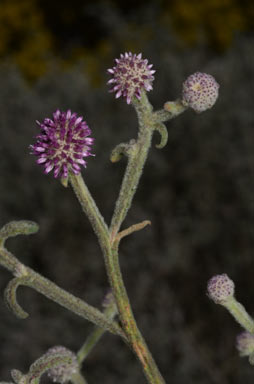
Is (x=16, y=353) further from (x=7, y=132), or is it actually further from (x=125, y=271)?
(x=7, y=132)

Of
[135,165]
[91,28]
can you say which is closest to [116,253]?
[135,165]

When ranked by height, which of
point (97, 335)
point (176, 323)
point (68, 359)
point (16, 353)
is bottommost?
point (68, 359)

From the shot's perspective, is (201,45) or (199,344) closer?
(199,344)

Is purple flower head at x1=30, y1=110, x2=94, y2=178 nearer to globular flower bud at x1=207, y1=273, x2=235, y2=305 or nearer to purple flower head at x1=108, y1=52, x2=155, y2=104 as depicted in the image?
purple flower head at x1=108, y1=52, x2=155, y2=104

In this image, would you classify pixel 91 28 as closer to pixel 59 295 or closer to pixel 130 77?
pixel 130 77

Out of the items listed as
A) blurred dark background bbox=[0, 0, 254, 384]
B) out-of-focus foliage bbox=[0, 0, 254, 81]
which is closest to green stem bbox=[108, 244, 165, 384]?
blurred dark background bbox=[0, 0, 254, 384]

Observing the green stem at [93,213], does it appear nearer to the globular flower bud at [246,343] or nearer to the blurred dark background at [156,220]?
the globular flower bud at [246,343]

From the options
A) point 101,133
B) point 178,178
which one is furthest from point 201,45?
point 178,178
